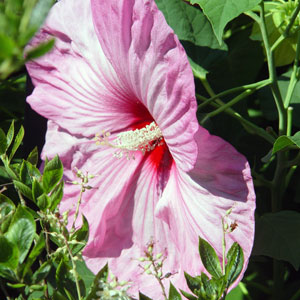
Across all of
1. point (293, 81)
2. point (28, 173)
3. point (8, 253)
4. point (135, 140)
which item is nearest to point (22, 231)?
point (8, 253)

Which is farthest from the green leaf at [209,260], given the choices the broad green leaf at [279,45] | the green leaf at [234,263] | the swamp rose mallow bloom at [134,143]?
the broad green leaf at [279,45]

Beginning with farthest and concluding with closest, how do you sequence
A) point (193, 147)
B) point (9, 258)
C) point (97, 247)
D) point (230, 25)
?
point (230, 25) → point (97, 247) → point (193, 147) → point (9, 258)

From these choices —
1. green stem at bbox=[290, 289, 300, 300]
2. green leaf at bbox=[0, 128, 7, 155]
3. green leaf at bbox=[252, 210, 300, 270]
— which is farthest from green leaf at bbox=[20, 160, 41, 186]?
green stem at bbox=[290, 289, 300, 300]

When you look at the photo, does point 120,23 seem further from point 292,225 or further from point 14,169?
point 292,225

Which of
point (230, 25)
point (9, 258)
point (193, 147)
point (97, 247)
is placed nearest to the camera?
point (9, 258)

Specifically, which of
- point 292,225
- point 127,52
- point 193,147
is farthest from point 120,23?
point 292,225

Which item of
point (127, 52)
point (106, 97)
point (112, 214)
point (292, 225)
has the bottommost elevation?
point (292, 225)
